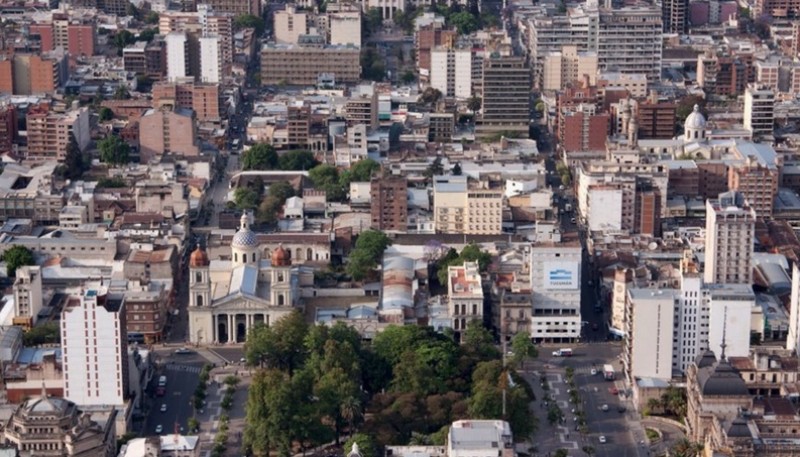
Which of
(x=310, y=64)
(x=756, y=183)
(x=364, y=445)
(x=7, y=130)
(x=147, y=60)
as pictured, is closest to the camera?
(x=364, y=445)

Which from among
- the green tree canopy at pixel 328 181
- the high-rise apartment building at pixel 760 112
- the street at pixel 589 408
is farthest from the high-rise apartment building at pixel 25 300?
the high-rise apartment building at pixel 760 112

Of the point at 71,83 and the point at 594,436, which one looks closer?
the point at 594,436

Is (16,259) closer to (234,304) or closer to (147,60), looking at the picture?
(234,304)

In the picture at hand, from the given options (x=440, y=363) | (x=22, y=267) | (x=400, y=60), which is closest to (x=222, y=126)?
(x=400, y=60)

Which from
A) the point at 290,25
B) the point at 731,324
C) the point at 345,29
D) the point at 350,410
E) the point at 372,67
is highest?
the point at 290,25

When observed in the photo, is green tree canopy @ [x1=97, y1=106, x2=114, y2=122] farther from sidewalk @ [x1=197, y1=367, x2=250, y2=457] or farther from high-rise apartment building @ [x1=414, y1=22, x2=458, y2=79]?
sidewalk @ [x1=197, y1=367, x2=250, y2=457]

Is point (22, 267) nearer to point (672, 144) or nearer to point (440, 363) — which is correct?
point (440, 363)

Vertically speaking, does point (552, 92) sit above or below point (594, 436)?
above

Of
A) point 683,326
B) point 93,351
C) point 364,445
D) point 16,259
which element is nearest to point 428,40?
point 16,259
